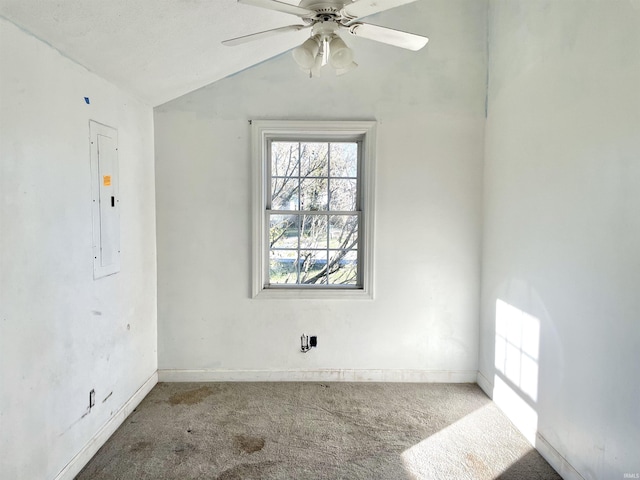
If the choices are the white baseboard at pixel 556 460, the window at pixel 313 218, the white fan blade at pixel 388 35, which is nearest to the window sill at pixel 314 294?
the window at pixel 313 218

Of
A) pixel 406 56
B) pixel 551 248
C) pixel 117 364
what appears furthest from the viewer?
pixel 406 56

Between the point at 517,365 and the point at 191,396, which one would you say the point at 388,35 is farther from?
the point at 191,396

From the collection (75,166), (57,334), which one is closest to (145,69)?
A: (75,166)

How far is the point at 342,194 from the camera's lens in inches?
124

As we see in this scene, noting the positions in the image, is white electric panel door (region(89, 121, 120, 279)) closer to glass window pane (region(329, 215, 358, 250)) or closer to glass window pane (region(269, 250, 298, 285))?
glass window pane (region(269, 250, 298, 285))

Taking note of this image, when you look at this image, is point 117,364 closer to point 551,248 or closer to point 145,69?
point 145,69

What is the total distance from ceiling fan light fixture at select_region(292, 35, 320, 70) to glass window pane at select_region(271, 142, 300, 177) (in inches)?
54.0

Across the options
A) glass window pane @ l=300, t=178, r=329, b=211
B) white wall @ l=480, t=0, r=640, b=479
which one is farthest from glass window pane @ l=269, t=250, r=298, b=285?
white wall @ l=480, t=0, r=640, b=479

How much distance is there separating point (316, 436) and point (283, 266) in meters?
1.38

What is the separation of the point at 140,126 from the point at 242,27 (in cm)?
111

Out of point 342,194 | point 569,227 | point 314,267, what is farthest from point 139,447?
point 569,227

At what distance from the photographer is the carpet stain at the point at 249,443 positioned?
2.21m

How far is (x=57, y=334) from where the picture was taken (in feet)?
6.02

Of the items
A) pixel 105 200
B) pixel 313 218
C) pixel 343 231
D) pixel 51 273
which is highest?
pixel 105 200
